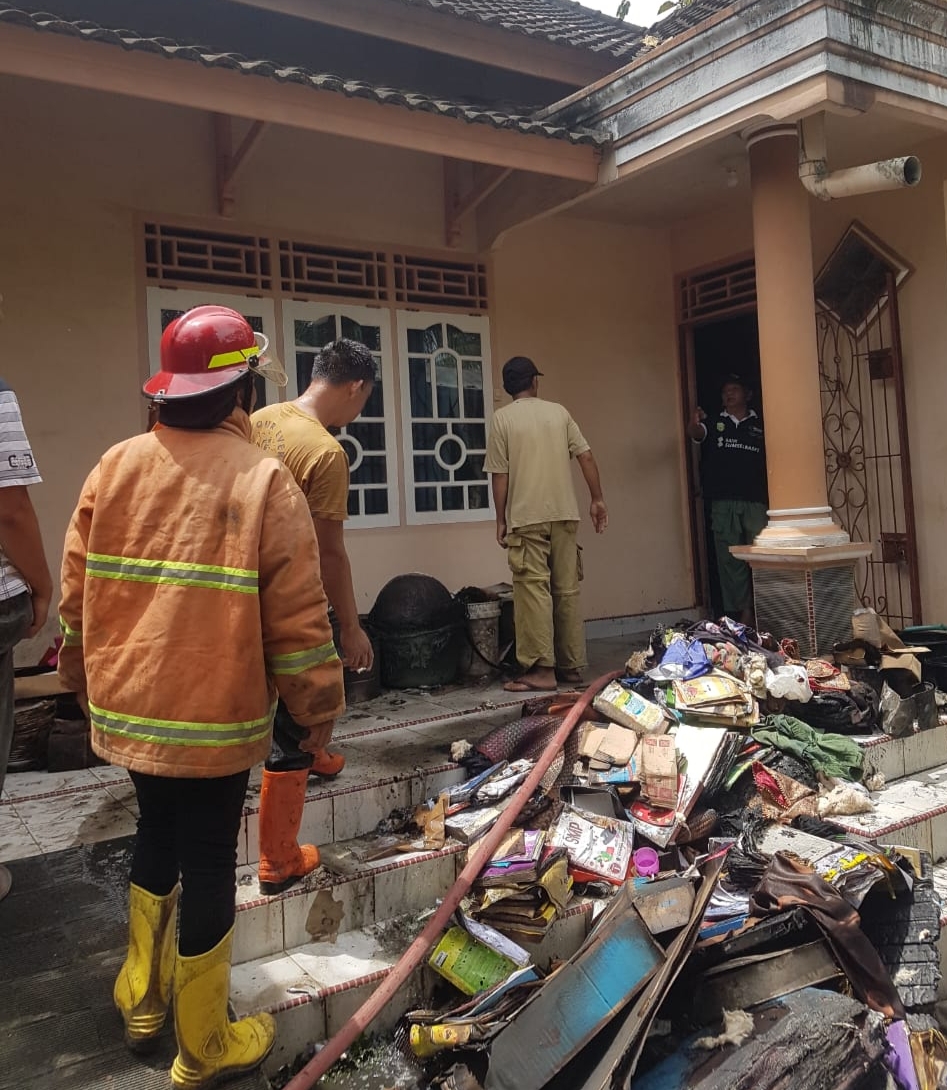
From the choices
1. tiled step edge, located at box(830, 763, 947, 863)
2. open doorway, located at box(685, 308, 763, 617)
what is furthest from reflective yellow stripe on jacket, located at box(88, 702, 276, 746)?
open doorway, located at box(685, 308, 763, 617)

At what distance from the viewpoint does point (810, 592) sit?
5125 millimetres

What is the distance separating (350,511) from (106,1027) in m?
4.07

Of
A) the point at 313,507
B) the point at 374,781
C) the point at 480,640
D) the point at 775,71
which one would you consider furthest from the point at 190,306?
the point at 775,71

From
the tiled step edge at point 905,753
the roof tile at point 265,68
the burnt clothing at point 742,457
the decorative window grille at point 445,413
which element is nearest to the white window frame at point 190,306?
the decorative window grille at point 445,413

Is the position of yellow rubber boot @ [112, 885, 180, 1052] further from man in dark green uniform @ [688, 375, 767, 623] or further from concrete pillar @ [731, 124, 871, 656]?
man in dark green uniform @ [688, 375, 767, 623]

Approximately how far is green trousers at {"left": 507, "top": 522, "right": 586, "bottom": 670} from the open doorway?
2.57 m

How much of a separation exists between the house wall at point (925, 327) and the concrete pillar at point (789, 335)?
1477 mm

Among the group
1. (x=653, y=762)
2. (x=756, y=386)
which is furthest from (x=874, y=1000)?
(x=756, y=386)

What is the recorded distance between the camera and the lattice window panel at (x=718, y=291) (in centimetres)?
728

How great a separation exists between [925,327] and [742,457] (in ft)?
5.18

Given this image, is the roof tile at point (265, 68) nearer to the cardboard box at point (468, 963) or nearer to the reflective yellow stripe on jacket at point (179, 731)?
the reflective yellow stripe on jacket at point (179, 731)

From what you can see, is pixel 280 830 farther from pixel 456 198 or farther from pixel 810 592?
pixel 456 198

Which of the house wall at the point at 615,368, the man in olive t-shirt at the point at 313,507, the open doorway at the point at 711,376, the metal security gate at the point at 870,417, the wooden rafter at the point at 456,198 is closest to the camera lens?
the man in olive t-shirt at the point at 313,507

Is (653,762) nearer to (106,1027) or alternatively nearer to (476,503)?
(106,1027)
